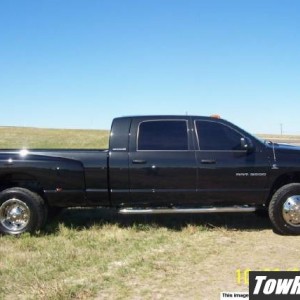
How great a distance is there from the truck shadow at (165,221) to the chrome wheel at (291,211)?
2.09ft

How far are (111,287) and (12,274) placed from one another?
1286 millimetres

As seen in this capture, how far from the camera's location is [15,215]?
7.38 m

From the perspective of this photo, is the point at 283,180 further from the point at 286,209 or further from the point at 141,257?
the point at 141,257

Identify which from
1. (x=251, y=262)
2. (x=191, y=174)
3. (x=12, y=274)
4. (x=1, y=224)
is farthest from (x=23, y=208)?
(x=251, y=262)

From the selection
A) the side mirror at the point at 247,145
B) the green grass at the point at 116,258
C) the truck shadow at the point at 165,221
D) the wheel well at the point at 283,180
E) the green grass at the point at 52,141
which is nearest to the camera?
the green grass at the point at 116,258

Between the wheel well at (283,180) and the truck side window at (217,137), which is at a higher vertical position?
the truck side window at (217,137)

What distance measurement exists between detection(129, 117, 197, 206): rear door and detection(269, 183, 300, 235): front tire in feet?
4.15

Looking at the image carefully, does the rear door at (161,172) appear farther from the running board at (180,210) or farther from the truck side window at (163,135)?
the running board at (180,210)

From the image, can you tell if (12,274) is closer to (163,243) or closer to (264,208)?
(163,243)

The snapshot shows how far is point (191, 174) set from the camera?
738 cm

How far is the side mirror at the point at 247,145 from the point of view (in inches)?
290

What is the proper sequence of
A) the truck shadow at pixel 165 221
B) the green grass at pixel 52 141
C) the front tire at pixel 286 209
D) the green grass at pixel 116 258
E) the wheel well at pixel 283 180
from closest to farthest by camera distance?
the green grass at pixel 116 258 < the front tire at pixel 286 209 < the wheel well at pixel 283 180 < the truck shadow at pixel 165 221 < the green grass at pixel 52 141

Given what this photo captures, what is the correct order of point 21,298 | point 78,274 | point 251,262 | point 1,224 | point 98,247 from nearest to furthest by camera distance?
1. point 21,298
2. point 78,274
3. point 251,262
4. point 98,247
5. point 1,224

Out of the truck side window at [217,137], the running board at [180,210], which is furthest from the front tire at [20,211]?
the truck side window at [217,137]
